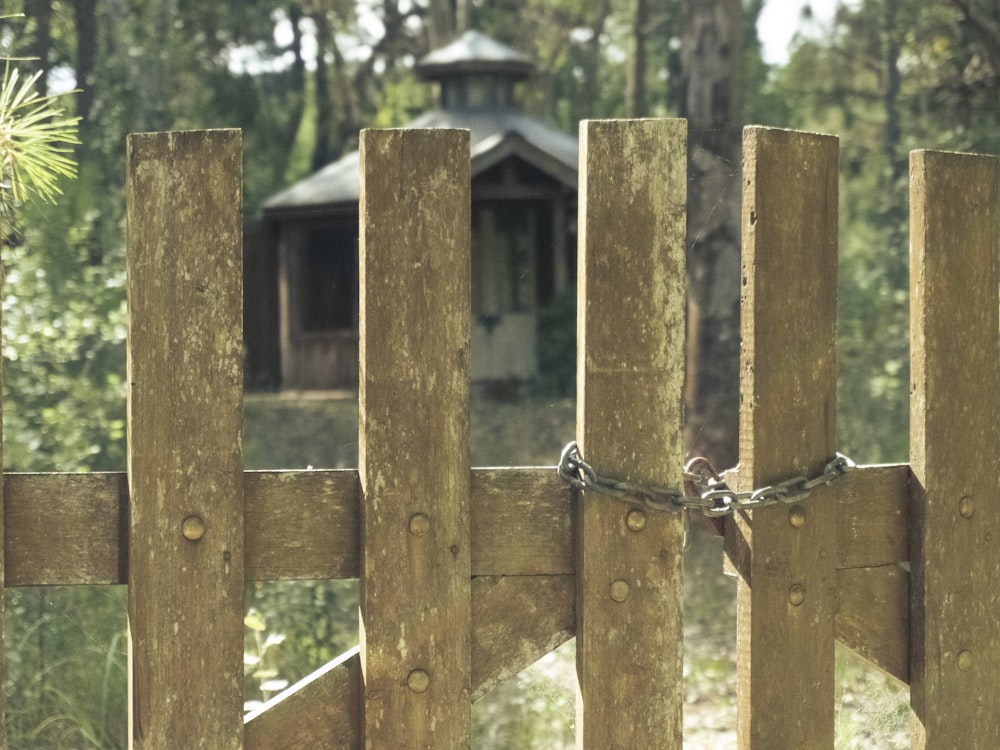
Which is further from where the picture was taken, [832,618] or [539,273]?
[539,273]

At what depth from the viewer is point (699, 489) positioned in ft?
7.14

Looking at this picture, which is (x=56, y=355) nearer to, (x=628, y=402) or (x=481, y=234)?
(x=628, y=402)

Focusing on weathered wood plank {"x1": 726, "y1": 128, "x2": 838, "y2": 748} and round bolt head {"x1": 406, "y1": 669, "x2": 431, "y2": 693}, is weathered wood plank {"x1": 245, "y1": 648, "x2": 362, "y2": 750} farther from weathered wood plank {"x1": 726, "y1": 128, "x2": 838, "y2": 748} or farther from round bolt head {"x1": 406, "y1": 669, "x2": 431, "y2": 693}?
weathered wood plank {"x1": 726, "y1": 128, "x2": 838, "y2": 748}

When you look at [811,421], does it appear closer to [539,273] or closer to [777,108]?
[539,273]

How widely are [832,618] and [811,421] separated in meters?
0.35

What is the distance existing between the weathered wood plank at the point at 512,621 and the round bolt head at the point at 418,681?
0.29ft

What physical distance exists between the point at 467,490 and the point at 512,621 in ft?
0.77

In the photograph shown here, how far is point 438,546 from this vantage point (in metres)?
1.98

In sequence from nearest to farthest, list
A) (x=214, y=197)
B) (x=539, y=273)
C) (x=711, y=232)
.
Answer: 1. (x=214, y=197)
2. (x=711, y=232)
3. (x=539, y=273)

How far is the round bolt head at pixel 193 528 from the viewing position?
1910mm

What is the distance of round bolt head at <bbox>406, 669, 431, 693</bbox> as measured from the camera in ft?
6.50

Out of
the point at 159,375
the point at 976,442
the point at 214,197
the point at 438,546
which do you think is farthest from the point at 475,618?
the point at 976,442

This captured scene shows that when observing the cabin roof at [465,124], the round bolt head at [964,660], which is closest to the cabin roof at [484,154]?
the cabin roof at [465,124]

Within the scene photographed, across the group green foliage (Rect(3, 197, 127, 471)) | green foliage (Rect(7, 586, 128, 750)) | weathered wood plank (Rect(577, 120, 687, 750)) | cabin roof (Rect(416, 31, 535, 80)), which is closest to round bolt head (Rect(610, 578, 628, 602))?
weathered wood plank (Rect(577, 120, 687, 750))
